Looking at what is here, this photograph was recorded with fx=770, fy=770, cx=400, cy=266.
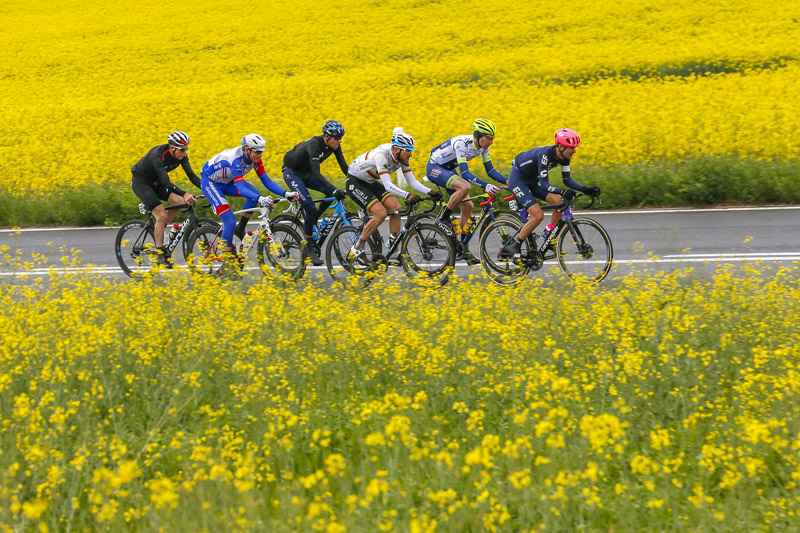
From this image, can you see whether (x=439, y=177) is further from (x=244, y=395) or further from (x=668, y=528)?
(x=668, y=528)

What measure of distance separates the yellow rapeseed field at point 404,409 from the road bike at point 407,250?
5.37 feet

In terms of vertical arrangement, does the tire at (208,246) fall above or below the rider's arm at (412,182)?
below

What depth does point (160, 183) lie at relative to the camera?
407 inches

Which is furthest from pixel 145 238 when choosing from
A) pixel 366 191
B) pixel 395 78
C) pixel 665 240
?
pixel 395 78

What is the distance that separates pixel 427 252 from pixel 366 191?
108 centimetres

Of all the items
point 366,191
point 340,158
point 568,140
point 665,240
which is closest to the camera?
point 568,140

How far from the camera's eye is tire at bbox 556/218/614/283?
30.0ft

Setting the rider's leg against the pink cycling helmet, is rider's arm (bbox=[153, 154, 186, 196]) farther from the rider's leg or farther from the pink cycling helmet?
the pink cycling helmet

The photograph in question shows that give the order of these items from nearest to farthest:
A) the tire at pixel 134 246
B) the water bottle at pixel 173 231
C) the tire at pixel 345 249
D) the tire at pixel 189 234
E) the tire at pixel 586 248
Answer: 1. the tire at pixel 586 248
2. the tire at pixel 345 249
3. the tire at pixel 189 234
4. the water bottle at pixel 173 231
5. the tire at pixel 134 246

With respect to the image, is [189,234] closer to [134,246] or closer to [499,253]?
[134,246]

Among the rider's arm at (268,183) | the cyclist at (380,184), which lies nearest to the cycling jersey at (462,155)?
the cyclist at (380,184)

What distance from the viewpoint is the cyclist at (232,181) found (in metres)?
9.60

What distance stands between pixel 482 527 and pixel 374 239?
19.9ft

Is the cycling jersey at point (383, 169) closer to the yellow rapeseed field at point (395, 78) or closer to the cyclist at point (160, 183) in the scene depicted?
the cyclist at point (160, 183)
